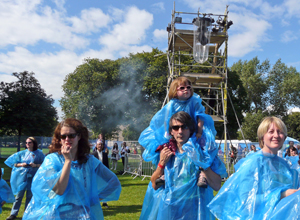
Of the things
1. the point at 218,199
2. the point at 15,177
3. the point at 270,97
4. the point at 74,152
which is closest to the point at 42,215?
the point at 74,152

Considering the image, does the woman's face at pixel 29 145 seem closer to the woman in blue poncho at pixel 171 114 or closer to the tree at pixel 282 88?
the woman in blue poncho at pixel 171 114

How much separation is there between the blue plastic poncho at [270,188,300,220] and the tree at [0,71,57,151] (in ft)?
94.7

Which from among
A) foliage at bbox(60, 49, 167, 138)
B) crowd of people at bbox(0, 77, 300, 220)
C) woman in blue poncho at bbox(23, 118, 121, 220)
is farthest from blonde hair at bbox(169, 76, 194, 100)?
foliage at bbox(60, 49, 167, 138)

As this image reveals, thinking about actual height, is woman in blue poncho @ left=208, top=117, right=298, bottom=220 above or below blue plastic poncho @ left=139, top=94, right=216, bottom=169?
below

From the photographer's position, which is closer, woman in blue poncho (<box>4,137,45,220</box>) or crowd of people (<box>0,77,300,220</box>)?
crowd of people (<box>0,77,300,220</box>)

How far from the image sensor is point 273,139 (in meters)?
2.36

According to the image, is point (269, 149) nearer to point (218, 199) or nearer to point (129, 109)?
point (218, 199)

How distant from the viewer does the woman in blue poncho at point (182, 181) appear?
100 inches

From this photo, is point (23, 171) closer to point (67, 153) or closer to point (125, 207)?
point (125, 207)

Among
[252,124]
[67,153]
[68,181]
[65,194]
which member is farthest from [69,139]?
[252,124]

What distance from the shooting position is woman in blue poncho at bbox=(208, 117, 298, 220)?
2.23 meters

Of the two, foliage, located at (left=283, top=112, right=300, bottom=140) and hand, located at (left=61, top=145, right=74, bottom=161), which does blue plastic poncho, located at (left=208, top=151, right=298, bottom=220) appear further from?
foliage, located at (left=283, top=112, right=300, bottom=140)

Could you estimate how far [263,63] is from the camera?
4841cm

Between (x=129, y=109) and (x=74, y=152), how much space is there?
1151 inches
